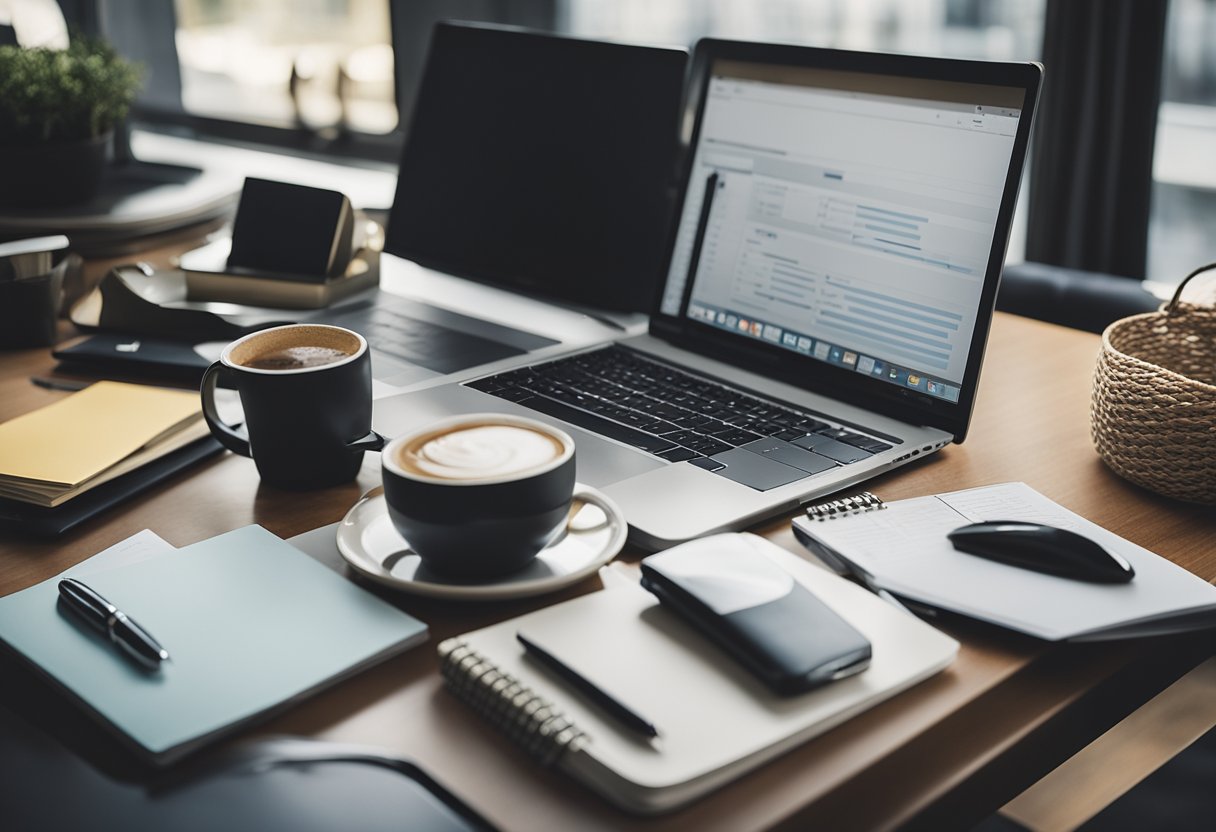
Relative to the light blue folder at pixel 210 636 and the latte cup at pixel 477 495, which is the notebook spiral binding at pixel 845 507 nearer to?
the latte cup at pixel 477 495

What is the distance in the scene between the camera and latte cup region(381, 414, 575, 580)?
0.65 metres

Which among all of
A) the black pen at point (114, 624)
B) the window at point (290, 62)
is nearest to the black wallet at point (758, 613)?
the black pen at point (114, 624)

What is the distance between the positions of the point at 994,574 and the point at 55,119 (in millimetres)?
1374

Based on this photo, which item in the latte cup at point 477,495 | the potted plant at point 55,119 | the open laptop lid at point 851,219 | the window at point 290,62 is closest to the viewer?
the latte cup at point 477,495

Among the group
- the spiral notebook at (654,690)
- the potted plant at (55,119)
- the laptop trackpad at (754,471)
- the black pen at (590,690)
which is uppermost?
the potted plant at (55,119)

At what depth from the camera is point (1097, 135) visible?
1.68 m

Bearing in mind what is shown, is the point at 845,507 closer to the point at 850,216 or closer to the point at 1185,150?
the point at 850,216

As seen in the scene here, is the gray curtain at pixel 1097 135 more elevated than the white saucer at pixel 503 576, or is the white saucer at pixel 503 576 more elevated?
the gray curtain at pixel 1097 135

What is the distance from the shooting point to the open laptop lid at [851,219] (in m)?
0.91

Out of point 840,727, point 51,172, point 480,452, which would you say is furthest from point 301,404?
point 51,172

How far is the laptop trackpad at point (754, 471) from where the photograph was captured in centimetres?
83

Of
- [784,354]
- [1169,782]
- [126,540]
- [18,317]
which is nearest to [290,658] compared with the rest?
[126,540]

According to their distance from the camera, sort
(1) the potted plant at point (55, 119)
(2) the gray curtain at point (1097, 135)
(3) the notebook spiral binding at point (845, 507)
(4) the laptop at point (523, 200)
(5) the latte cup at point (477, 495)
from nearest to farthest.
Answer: (5) the latte cup at point (477, 495)
(3) the notebook spiral binding at point (845, 507)
(4) the laptop at point (523, 200)
(1) the potted plant at point (55, 119)
(2) the gray curtain at point (1097, 135)

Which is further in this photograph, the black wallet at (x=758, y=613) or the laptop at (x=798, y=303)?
the laptop at (x=798, y=303)
